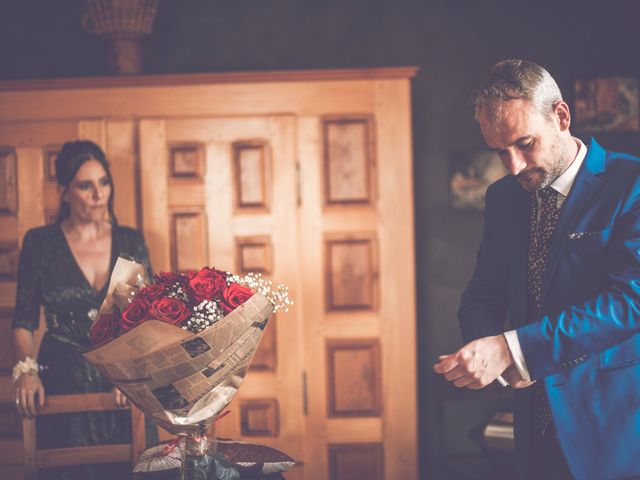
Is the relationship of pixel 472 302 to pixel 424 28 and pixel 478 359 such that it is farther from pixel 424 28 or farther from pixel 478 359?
pixel 424 28

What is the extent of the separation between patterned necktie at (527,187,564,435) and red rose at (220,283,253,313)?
0.77m

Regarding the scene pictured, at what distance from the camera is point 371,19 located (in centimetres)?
381

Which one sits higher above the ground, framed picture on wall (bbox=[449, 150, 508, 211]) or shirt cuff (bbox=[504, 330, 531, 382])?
framed picture on wall (bbox=[449, 150, 508, 211])

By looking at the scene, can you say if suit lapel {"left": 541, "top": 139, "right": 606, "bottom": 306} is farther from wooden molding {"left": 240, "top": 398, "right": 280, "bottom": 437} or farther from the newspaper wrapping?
wooden molding {"left": 240, "top": 398, "right": 280, "bottom": 437}

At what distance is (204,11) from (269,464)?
8.80 ft

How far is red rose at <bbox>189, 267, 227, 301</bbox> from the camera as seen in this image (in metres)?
1.62

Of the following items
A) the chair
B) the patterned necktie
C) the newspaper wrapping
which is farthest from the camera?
the chair

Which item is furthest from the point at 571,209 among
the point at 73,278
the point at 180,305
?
the point at 73,278

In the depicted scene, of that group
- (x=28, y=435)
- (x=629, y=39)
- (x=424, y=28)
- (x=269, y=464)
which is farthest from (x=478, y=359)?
(x=629, y=39)

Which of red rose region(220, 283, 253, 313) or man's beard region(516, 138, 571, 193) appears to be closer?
red rose region(220, 283, 253, 313)

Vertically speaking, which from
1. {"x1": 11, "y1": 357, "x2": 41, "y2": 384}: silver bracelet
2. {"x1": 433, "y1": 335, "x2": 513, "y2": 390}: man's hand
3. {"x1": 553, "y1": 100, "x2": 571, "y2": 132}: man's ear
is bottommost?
{"x1": 11, "y1": 357, "x2": 41, "y2": 384}: silver bracelet

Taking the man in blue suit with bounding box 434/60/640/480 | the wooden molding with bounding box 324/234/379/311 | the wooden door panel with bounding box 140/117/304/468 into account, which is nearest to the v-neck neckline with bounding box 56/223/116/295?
the wooden door panel with bounding box 140/117/304/468

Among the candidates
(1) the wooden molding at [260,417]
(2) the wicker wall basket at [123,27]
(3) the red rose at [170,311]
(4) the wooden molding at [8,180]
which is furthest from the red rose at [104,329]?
(2) the wicker wall basket at [123,27]

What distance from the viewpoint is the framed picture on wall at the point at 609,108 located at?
3.78m
